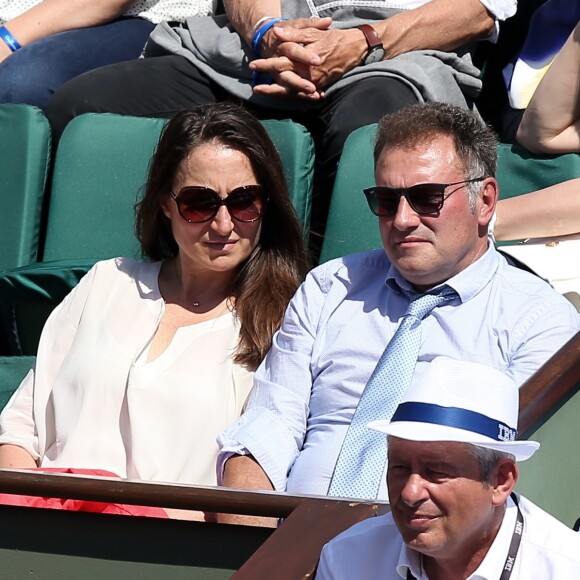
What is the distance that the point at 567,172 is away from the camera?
304 centimetres

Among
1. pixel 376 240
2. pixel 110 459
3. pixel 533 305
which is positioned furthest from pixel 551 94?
pixel 110 459

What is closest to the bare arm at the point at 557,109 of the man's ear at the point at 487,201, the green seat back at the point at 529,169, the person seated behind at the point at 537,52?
the green seat back at the point at 529,169

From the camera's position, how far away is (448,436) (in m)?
1.55

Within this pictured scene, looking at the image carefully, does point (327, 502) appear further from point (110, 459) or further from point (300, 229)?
point (300, 229)

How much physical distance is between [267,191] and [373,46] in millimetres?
788

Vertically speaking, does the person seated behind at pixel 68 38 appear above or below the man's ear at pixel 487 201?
above

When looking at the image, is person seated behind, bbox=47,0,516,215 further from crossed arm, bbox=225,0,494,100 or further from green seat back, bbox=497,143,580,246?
green seat back, bbox=497,143,580,246

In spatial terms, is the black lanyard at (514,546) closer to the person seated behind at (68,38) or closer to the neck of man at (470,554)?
the neck of man at (470,554)

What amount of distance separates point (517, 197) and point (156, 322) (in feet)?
2.87

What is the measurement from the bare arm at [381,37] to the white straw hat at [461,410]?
1.78m

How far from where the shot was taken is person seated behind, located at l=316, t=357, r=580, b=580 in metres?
1.58

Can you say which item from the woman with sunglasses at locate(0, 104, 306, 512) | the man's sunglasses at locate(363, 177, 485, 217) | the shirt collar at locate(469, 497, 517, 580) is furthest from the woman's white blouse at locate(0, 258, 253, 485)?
the shirt collar at locate(469, 497, 517, 580)

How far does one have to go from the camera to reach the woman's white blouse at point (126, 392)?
2.56m

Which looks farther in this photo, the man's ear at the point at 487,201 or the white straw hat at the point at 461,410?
the man's ear at the point at 487,201
